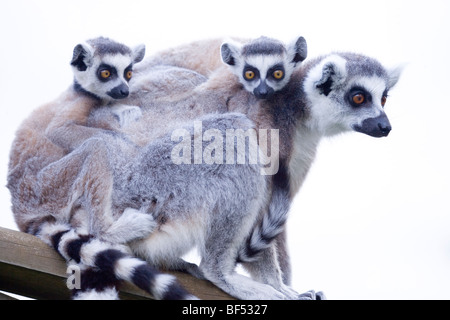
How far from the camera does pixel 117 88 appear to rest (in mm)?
3510

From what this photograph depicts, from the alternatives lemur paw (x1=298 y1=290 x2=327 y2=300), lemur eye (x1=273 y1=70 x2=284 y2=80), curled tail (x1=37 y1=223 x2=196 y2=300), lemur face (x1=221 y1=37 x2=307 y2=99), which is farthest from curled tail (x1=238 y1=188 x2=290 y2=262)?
lemur eye (x1=273 y1=70 x2=284 y2=80)

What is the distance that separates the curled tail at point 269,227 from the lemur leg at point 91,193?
0.50 m

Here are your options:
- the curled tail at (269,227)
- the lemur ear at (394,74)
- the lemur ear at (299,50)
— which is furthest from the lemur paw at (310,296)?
the lemur ear at (299,50)

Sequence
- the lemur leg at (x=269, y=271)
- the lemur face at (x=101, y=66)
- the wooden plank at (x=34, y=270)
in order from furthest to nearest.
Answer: the lemur face at (x=101, y=66)
the lemur leg at (x=269, y=271)
the wooden plank at (x=34, y=270)

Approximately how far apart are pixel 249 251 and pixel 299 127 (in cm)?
81

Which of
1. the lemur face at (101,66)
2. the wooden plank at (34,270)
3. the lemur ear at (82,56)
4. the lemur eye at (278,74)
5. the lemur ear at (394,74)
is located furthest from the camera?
the lemur ear at (82,56)

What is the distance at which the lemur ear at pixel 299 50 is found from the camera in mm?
3652

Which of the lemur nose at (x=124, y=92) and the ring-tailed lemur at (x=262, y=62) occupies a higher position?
the ring-tailed lemur at (x=262, y=62)

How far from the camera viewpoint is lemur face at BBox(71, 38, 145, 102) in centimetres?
362

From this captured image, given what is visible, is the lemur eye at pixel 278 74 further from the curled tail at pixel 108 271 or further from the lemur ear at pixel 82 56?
the curled tail at pixel 108 271

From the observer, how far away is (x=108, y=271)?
249 centimetres
